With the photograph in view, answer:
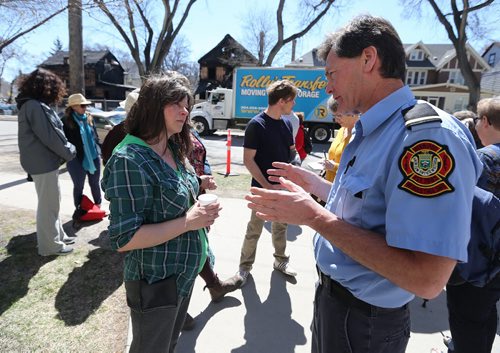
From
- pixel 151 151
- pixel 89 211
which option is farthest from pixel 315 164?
pixel 89 211

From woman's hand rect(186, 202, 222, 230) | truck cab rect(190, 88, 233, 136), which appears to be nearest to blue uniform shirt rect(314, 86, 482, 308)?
woman's hand rect(186, 202, 222, 230)

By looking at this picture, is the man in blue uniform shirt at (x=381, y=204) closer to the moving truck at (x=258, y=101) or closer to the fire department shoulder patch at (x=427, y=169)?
the fire department shoulder patch at (x=427, y=169)

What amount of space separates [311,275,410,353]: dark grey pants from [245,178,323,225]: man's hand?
39 cm

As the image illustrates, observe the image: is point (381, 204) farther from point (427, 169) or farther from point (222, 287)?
point (222, 287)

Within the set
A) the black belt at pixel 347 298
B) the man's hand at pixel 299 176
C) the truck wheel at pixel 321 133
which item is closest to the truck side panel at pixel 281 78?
the truck wheel at pixel 321 133

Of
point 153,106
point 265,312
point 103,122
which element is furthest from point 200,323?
point 103,122

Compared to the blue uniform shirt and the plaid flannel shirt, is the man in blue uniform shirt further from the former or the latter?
the plaid flannel shirt

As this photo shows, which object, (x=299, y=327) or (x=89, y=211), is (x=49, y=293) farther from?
(x=299, y=327)

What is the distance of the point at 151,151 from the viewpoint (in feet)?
5.27

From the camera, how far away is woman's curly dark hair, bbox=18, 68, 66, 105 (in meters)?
3.29

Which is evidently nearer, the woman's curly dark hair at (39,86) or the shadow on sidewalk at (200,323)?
the shadow on sidewalk at (200,323)

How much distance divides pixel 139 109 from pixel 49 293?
7.59 ft

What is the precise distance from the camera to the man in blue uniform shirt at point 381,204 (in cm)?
93

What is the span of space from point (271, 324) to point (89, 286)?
1.84 meters
